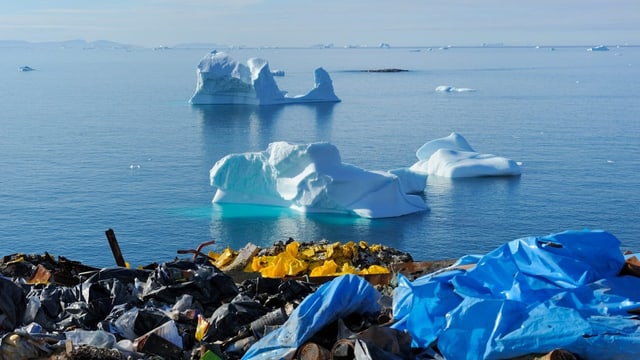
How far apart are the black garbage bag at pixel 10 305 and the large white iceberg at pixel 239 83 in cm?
4101

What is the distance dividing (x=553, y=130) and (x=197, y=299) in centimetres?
3971

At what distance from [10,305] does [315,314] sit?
2.94 m

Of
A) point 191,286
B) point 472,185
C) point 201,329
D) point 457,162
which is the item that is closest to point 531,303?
point 201,329

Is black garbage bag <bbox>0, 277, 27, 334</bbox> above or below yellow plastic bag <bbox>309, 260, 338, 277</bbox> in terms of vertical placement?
above

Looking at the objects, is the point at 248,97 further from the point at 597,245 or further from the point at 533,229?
the point at 597,245

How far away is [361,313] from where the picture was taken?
609 centimetres

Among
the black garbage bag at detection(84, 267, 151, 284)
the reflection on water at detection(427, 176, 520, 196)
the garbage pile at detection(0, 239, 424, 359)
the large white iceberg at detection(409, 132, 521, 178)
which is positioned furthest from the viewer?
the large white iceberg at detection(409, 132, 521, 178)

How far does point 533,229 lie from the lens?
23656 millimetres

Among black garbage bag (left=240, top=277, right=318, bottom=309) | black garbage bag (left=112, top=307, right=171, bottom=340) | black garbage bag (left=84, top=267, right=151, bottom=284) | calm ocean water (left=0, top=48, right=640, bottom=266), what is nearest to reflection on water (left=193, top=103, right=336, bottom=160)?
calm ocean water (left=0, top=48, right=640, bottom=266)

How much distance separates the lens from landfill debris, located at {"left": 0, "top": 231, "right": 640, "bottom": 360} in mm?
5359

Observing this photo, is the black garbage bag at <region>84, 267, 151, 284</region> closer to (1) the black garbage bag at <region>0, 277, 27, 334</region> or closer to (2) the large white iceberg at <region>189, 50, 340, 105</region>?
(1) the black garbage bag at <region>0, 277, 27, 334</region>

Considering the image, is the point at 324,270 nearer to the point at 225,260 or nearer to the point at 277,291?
the point at 225,260

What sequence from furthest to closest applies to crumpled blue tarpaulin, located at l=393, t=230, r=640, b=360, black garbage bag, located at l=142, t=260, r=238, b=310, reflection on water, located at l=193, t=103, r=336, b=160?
reflection on water, located at l=193, t=103, r=336, b=160
black garbage bag, located at l=142, t=260, r=238, b=310
crumpled blue tarpaulin, located at l=393, t=230, r=640, b=360

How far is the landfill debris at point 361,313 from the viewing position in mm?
5359
